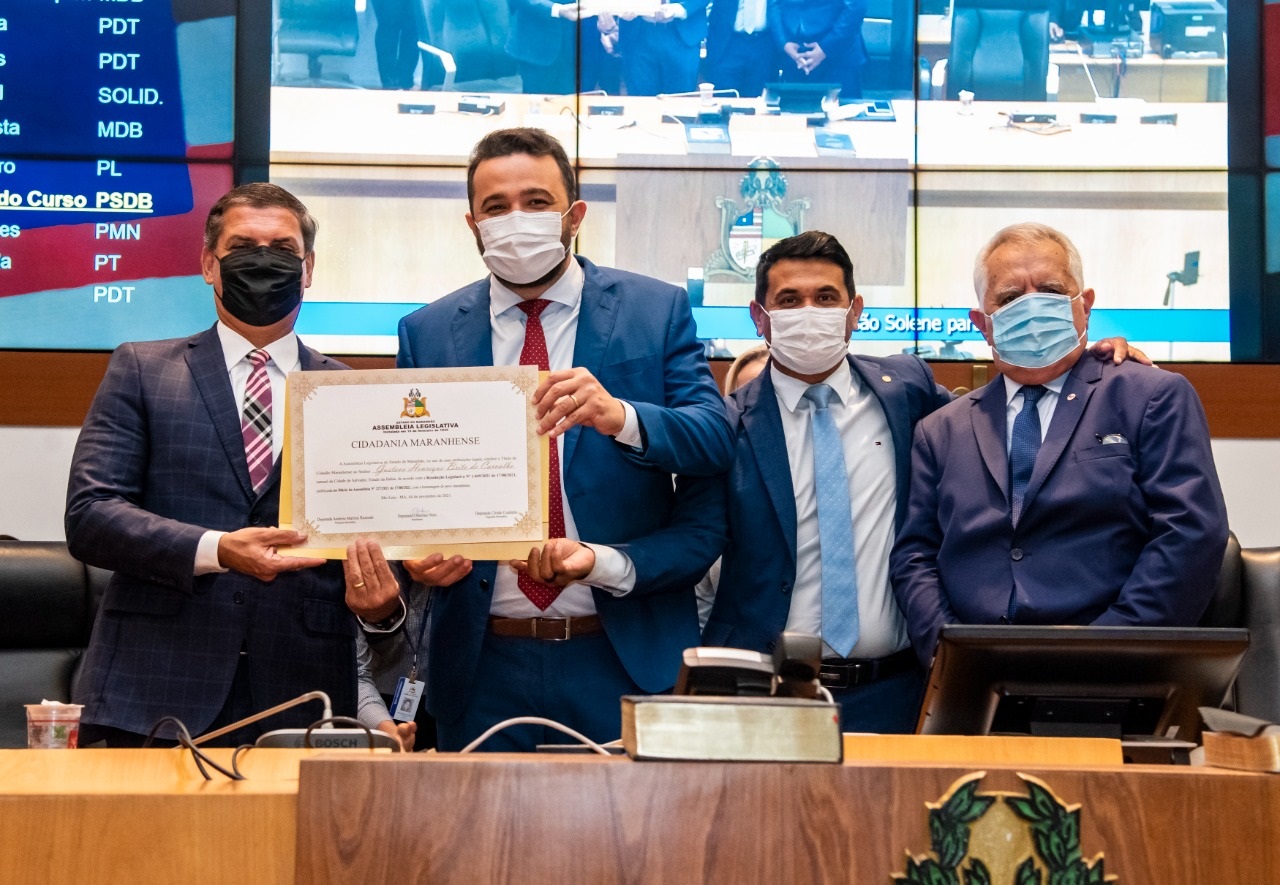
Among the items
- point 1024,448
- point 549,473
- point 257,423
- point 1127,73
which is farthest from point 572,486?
point 1127,73

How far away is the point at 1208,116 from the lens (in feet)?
14.2

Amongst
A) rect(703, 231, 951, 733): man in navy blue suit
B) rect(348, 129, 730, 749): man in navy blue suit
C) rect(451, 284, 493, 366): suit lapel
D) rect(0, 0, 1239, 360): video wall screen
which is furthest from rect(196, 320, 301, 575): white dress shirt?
rect(0, 0, 1239, 360): video wall screen

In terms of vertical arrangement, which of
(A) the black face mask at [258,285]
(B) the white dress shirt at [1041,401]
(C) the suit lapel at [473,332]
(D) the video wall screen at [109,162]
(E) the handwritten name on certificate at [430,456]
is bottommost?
(E) the handwritten name on certificate at [430,456]

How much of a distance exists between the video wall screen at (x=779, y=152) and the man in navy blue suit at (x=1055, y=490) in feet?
5.72

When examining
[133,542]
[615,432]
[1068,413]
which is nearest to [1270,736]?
[615,432]

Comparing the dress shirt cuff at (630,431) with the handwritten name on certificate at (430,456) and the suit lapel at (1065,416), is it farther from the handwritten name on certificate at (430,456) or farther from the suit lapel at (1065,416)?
the suit lapel at (1065,416)

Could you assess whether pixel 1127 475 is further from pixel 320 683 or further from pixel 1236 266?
pixel 1236 266

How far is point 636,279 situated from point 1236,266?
8.69 feet

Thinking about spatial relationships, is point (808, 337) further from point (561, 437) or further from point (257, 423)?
point (257, 423)

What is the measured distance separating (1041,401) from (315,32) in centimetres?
279

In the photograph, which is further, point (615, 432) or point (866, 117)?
point (866, 117)

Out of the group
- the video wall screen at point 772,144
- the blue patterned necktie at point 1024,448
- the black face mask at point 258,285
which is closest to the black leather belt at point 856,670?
the blue patterned necktie at point 1024,448

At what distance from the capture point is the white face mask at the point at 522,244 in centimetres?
238

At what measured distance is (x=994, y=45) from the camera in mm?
4348
